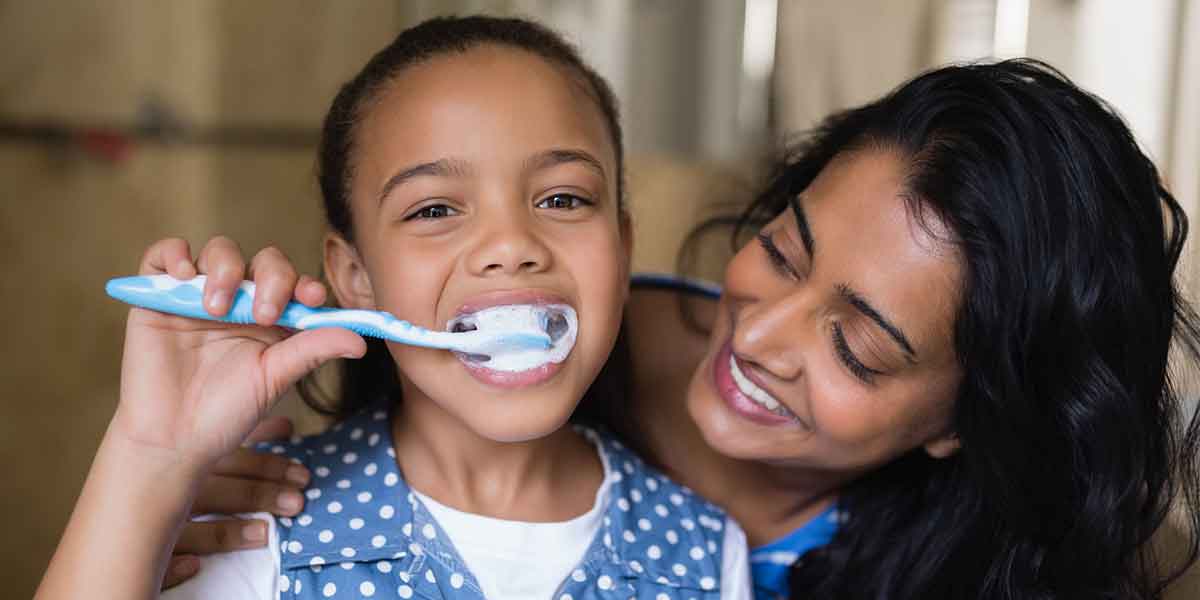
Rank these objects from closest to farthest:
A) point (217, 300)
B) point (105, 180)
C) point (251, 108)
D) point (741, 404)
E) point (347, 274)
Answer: point (217, 300) → point (347, 274) → point (741, 404) → point (105, 180) → point (251, 108)

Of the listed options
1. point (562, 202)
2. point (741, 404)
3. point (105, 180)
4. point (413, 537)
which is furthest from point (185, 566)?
point (105, 180)

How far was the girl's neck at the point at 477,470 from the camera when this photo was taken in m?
0.95

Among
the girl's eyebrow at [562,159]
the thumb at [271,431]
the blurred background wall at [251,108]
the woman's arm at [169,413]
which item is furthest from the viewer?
the blurred background wall at [251,108]

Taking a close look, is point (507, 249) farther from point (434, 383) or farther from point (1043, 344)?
point (1043, 344)

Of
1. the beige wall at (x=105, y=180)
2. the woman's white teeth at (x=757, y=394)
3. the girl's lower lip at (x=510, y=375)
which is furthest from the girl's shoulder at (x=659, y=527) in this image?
the beige wall at (x=105, y=180)

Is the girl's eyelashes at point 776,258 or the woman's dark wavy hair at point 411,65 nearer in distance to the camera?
the woman's dark wavy hair at point 411,65

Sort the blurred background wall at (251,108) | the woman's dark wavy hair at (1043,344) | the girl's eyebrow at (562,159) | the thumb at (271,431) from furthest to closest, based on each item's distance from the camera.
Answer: the blurred background wall at (251,108)
the thumb at (271,431)
the woman's dark wavy hair at (1043,344)
the girl's eyebrow at (562,159)

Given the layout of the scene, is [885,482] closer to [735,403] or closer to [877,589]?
[877,589]

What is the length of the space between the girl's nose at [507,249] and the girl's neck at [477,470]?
166 mm

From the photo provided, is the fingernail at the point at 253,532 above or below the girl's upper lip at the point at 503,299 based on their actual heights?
below

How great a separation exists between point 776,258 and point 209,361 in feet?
1.68

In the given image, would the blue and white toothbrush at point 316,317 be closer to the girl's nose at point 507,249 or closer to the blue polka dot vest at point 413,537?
the girl's nose at point 507,249

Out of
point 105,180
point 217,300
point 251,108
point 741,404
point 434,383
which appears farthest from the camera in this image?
point 251,108

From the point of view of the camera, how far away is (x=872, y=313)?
960 millimetres
